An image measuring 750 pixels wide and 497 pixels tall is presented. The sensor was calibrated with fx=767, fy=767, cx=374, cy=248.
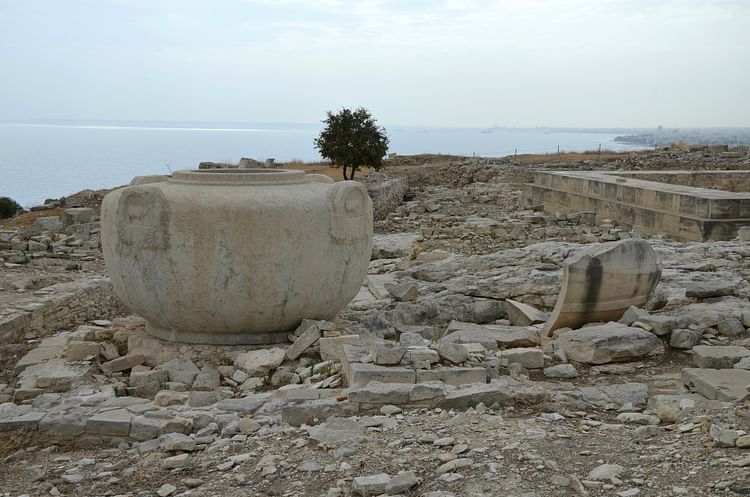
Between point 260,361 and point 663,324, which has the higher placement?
point 663,324

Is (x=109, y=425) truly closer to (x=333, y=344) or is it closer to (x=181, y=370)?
(x=181, y=370)

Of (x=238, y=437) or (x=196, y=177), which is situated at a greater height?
(x=196, y=177)

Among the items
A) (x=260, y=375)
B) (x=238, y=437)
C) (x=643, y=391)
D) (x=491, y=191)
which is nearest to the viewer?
(x=238, y=437)

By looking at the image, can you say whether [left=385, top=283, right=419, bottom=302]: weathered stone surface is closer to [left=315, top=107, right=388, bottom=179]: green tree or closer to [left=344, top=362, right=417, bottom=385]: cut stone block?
[left=344, top=362, right=417, bottom=385]: cut stone block

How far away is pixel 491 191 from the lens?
2334 cm

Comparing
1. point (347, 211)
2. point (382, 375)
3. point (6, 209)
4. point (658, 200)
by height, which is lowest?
point (382, 375)

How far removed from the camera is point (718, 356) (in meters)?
5.89

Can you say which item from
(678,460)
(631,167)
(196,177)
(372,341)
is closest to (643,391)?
(678,460)

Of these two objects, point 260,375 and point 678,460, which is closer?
point 678,460

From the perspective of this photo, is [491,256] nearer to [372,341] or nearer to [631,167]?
[372,341]

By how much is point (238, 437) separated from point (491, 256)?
655 cm

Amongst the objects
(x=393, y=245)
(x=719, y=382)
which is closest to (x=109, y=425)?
(x=719, y=382)

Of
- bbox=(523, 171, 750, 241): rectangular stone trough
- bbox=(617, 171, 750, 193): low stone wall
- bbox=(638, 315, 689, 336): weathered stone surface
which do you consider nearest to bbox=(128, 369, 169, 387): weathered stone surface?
bbox=(638, 315, 689, 336): weathered stone surface

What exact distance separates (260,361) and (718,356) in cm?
366
